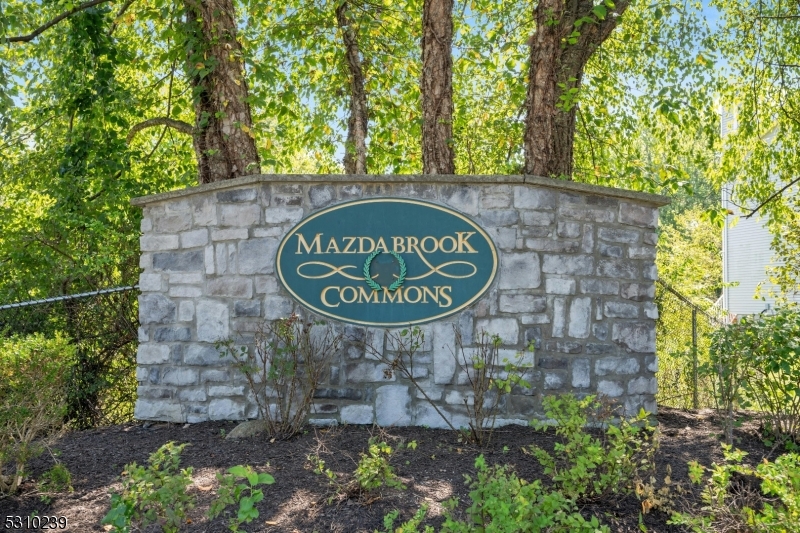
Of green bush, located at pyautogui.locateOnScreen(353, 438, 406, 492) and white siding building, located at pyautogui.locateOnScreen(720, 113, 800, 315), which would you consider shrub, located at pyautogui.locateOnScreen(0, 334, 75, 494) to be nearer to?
green bush, located at pyautogui.locateOnScreen(353, 438, 406, 492)

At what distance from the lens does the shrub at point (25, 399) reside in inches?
150

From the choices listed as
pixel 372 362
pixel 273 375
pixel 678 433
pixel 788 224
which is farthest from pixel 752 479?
pixel 788 224

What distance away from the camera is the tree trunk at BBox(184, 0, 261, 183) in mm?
6371

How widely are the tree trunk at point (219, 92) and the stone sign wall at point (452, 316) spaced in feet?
3.97

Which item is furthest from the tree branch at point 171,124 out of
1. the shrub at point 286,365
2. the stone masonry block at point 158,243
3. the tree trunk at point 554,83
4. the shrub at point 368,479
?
the shrub at point 368,479

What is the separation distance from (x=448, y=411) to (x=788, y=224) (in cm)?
511

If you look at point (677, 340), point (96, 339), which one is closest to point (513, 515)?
point (96, 339)

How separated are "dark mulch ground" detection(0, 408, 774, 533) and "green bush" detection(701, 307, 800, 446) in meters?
0.23

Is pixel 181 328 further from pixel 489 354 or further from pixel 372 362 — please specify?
pixel 489 354

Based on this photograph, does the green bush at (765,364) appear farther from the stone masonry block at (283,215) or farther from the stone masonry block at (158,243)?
the stone masonry block at (158,243)

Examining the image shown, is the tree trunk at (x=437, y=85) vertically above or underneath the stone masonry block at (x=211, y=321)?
above

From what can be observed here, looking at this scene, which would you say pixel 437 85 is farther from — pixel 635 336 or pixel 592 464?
pixel 592 464

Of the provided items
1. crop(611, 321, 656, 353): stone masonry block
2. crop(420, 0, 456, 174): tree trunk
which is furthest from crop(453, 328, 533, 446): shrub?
crop(420, 0, 456, 174): tree trunk

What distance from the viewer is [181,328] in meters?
5.37
